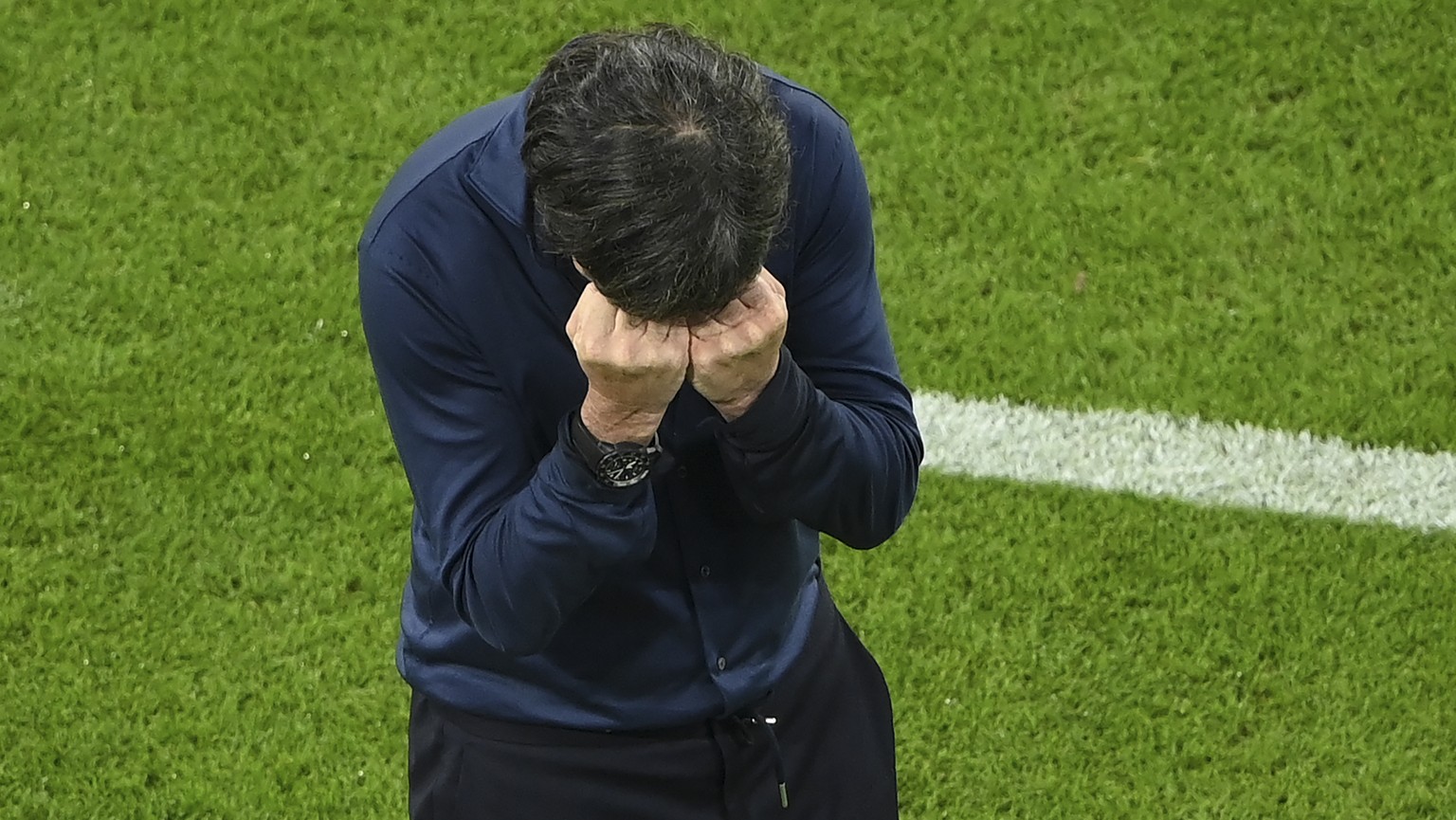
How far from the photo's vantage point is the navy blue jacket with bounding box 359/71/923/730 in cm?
171

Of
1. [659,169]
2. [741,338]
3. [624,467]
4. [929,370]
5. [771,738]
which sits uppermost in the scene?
[659,169]

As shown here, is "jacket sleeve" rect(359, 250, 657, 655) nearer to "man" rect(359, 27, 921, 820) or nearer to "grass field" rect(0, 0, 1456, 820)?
"man" rect(359, 27, 921, 820)

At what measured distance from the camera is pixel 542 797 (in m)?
2.10

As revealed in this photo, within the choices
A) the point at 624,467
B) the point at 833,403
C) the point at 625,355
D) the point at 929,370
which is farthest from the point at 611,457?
the point at 929,370

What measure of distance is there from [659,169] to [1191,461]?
2.59 meters

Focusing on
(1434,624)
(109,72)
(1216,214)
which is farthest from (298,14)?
(1434,624)

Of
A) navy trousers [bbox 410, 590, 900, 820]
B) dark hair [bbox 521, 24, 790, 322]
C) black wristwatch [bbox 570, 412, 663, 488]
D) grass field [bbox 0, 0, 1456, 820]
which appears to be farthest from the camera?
grass field [bbox 0, 0, 1456, 820]

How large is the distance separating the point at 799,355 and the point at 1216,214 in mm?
2431

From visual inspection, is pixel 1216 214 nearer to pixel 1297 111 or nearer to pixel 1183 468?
pixel 1297 111

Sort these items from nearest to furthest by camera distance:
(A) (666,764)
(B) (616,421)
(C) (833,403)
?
(B) (616,421), (C) (833,403), (A) (666,764)

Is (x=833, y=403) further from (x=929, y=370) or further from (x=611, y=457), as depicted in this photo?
(x=929, y=370)

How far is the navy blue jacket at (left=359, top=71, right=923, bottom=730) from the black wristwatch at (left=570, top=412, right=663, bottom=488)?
0.02 metres

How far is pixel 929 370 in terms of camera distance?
3.78 metres

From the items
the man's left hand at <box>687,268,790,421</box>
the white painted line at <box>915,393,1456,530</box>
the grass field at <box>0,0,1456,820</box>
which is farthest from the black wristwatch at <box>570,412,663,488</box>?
the white painted line at <box>915,393,1456,530</box>
